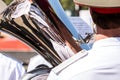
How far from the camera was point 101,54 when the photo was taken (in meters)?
2.17

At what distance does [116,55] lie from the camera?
2174 millimetres

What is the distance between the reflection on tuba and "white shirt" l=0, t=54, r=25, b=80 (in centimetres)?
71

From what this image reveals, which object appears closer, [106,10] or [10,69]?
[106,10]

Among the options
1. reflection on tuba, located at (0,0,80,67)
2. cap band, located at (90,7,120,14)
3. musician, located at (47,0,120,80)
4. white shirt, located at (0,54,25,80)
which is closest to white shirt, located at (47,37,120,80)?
musician, located at (47,0,120,80)

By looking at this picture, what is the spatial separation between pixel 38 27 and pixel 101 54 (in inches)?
22.6

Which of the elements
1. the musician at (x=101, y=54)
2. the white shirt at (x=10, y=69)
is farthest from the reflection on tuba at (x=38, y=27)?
the white shirt at (x=10, y=69)

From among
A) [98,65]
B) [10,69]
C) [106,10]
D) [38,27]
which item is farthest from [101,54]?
[10,69]

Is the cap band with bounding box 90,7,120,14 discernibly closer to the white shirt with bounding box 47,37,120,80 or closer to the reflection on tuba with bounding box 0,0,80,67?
the white shirt with bounding box 47,37,120,80

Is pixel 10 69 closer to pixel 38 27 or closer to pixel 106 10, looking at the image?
pixel 38 27

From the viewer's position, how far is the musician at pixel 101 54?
215 centimetres

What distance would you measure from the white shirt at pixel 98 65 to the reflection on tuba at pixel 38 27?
0.31m

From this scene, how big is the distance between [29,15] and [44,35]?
14cm

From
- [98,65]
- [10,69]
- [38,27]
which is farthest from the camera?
[10,69]

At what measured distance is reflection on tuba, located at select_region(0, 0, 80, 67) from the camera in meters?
2.55
